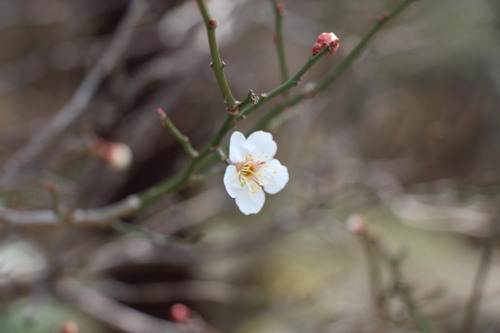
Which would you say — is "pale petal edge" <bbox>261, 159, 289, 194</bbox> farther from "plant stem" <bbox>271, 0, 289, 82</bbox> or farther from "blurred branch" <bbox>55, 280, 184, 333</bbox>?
"blurred branch" <bbox>55, 280, 184, 333</bbox>

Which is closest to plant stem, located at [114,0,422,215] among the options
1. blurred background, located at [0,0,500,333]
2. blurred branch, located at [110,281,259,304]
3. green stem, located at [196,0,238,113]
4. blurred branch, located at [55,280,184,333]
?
green stem, located at [196,0,238,113]

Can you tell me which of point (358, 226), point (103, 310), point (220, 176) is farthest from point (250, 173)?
point (220, 176)

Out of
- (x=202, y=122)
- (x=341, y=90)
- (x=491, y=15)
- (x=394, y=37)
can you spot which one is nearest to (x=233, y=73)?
(x=202, y=122)

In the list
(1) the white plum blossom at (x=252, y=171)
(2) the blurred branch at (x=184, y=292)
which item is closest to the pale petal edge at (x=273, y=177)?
(1) the white plum blossom at (x=252, y=171)

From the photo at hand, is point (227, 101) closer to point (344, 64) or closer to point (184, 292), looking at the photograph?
A: point (344, 64)

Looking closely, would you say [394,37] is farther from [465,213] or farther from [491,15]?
[465,213]

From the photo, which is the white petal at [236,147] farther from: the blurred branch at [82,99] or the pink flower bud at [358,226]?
the blurred branch at [82,99]
